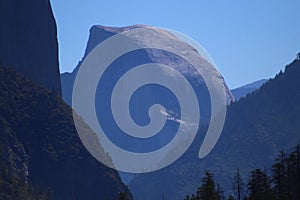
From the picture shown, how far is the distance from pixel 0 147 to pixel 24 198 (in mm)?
33714

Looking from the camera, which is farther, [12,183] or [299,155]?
[12,183]

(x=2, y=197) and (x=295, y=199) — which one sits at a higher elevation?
(x=295, y=199)

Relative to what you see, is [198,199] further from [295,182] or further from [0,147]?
[0,147]

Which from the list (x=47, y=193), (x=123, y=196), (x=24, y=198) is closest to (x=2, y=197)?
(x=24, y=198)

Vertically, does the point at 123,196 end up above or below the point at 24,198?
above

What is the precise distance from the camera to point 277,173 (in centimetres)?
7719

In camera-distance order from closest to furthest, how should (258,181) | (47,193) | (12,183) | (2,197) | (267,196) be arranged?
(267,196) < (258,181) < (2,197) < (12,183) < (47,193)

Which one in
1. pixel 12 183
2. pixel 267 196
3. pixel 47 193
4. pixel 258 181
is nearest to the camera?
pixel 267 196

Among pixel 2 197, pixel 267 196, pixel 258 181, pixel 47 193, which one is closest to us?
pixel 267 196

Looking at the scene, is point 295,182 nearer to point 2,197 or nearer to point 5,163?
point 2,197

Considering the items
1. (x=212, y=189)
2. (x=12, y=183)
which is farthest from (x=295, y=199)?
(x=12, y=183)

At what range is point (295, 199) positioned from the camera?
76.6m

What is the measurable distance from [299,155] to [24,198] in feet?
343

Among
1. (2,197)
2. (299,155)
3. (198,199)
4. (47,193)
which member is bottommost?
(47,193)
